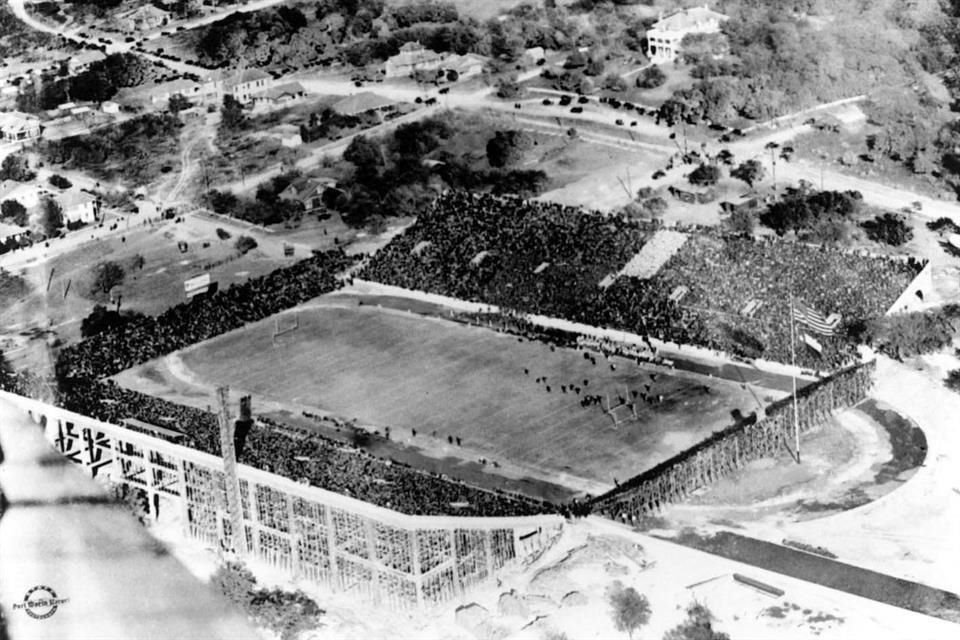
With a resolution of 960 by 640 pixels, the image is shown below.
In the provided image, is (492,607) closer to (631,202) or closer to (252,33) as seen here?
(631,202)

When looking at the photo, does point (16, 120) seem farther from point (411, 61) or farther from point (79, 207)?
point (411, 61)

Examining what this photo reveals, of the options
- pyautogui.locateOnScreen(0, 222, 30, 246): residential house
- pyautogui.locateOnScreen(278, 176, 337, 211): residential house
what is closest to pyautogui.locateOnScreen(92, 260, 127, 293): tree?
pyautogui.locateOnScreen(0, 222, 30, 246): residential house

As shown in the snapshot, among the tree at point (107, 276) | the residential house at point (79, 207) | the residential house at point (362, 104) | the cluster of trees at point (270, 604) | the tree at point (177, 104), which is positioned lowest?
the tree at point (107, 276)

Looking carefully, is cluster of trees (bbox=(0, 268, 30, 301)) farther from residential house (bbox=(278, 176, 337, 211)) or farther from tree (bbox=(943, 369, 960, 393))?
tree (bbox=(943, 369, 960, 393))

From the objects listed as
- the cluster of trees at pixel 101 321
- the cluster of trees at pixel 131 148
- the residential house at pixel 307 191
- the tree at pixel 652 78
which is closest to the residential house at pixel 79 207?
the cluster of trees at pixel 131 148

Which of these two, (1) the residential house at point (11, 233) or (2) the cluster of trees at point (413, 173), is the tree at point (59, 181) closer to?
(1) the residential house at point (11, 233)
